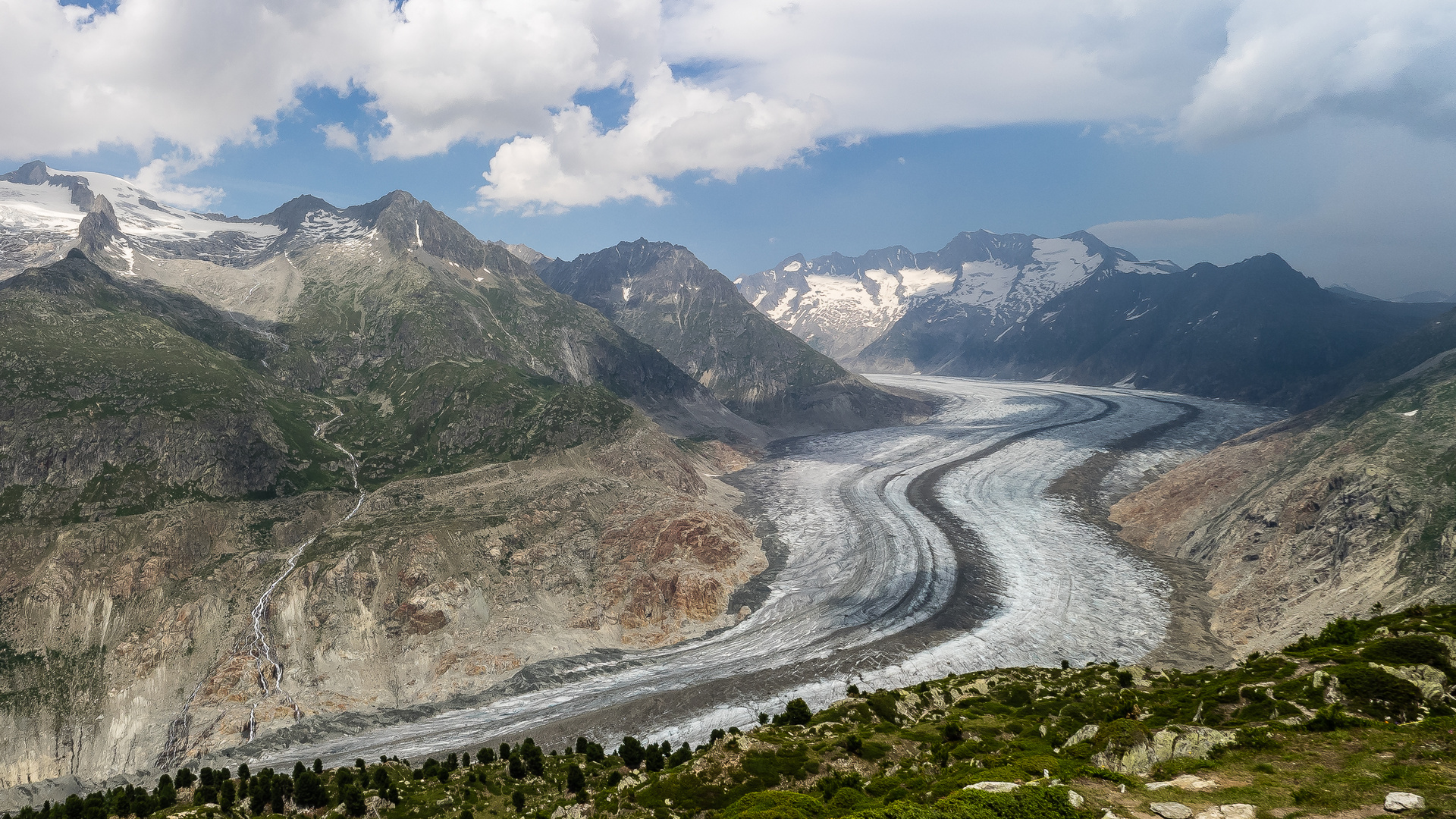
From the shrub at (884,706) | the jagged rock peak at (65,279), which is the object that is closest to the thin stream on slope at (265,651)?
the shrub at (884,706)

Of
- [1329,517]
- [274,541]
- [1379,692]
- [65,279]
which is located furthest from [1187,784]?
[65,279]

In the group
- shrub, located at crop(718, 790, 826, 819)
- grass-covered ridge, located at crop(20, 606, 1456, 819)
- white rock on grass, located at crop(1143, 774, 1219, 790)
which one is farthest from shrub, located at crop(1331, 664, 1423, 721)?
shrub, located at crop(718, 790, 826, 819)

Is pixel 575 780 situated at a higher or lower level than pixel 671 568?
lower

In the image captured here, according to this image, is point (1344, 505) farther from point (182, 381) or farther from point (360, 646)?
point (182, 381)

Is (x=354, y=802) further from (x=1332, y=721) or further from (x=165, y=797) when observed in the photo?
(x=1332, y=721)

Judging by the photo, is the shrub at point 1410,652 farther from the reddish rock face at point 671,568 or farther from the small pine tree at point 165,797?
the reddish rock face at point 671,568
